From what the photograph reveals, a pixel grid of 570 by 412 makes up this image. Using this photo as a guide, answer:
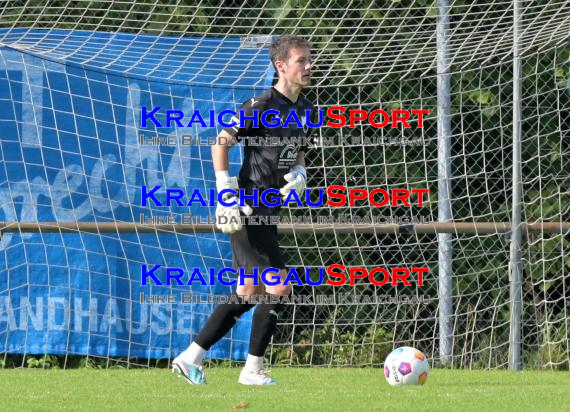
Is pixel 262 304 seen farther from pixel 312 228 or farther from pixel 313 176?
pixel 313 176

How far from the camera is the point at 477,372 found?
8.41 m

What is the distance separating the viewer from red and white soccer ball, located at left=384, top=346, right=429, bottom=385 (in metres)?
6.88

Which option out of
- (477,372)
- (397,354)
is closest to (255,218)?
(397,354)

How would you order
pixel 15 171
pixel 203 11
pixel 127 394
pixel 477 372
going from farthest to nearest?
pixel 203 11, pixel 15 171, pixel 477 372, pixel 127 394

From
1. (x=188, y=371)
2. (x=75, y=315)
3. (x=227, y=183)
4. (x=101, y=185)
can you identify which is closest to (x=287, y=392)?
(x=188, y=371)

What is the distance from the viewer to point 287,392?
6.55 metres

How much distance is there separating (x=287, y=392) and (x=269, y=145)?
4.32ft

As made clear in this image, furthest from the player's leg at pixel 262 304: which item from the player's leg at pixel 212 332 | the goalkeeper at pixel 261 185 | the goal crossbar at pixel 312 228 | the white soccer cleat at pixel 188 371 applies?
the goal crossbar at pixel 312 228

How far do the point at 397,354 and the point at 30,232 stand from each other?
3.01 meters

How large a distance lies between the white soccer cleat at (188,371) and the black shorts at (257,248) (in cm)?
61

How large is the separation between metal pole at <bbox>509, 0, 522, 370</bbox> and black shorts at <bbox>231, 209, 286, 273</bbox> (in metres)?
2.67

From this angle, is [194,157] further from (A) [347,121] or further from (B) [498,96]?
(B) [498,96]

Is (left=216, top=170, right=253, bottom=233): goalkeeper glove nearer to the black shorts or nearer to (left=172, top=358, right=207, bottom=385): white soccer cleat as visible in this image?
the black shorts

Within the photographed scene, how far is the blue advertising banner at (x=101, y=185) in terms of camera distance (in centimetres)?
903
